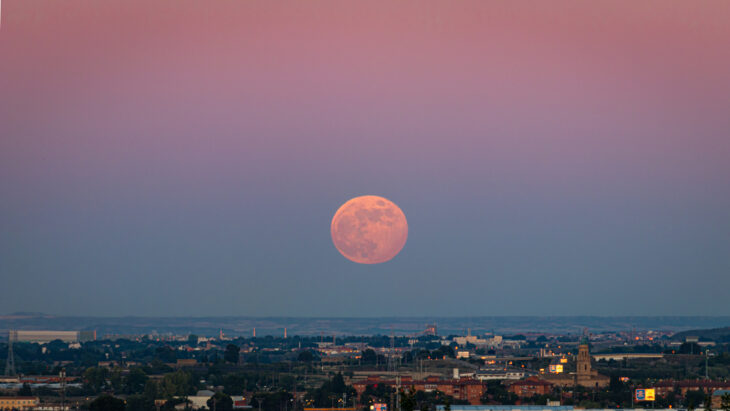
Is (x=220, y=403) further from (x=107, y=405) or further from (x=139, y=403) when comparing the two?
(x=107, y=405)

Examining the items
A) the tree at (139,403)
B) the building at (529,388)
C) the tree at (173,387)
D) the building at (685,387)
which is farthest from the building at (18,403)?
the building at (685,387)

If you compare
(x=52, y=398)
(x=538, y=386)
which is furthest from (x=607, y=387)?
(x=52, y=398)

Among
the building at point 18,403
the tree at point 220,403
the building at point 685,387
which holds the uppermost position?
the building at point 685,387

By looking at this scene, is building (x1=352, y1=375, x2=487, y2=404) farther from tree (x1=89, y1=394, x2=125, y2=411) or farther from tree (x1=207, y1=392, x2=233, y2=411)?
tree (x1=89, y1=394, x2=125, y2=411)

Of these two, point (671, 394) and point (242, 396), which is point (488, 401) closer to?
point (671, 394)

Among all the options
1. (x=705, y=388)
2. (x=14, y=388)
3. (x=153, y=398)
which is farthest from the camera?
(x=14, y=388)

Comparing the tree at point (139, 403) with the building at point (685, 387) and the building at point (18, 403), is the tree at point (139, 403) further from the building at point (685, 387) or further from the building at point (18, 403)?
the building at point (685, 387)
